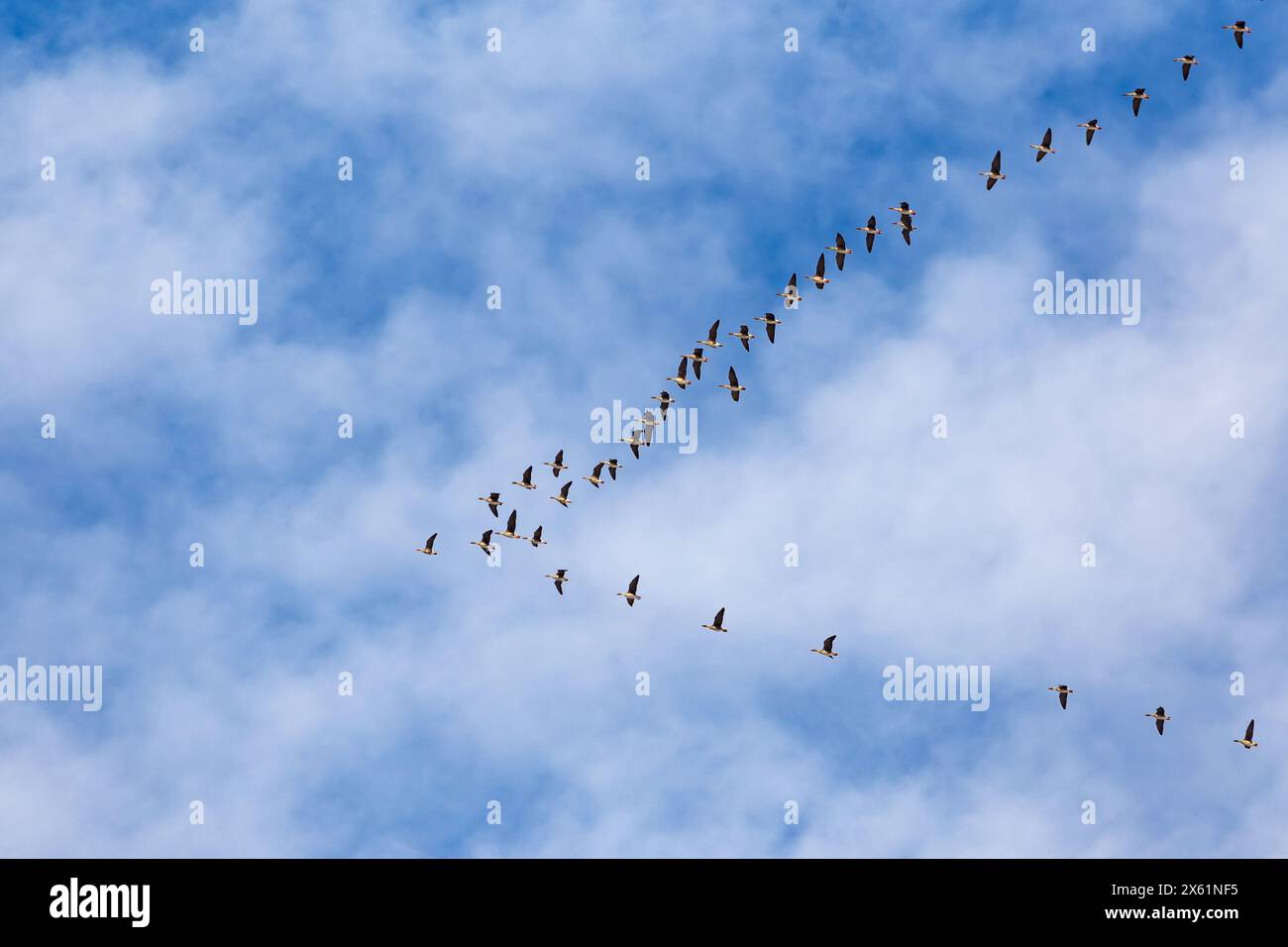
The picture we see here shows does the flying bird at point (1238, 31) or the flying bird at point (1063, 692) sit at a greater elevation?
the flying bird at point (1238, 31)

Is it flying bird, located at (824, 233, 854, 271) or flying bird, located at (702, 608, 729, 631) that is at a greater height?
flying bird, located at (824, 233, 854, 271)

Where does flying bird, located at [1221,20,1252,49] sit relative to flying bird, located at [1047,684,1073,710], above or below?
above

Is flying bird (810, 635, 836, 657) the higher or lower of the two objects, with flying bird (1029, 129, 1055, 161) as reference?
lower

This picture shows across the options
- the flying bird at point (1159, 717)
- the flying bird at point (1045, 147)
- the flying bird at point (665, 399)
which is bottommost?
the flying bird at point (1159, 717)

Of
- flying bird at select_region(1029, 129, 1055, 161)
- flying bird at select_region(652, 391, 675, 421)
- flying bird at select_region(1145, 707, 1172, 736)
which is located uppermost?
flying bird at select_region(1029, 129, 1055, 161)

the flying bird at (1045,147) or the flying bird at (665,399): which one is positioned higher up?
the flying bird at (1045,147)

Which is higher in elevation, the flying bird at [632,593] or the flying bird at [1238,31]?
the flying bird at [1238,31]

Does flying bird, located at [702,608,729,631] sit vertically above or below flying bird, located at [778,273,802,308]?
below

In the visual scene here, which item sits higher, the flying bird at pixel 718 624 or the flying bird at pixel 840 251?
the flying bird at pixel 840 251

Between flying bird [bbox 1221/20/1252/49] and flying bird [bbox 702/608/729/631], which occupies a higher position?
flying bird [bbox 1221/20/1252/49]
